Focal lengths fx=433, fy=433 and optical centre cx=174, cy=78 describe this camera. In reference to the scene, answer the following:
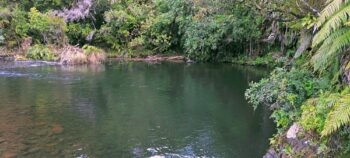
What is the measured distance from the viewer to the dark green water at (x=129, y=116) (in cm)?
1095

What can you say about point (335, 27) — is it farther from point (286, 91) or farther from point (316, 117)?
point (286, 91)

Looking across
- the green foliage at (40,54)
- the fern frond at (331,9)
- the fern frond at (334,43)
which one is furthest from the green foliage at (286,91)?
the green foliage at (40,54)

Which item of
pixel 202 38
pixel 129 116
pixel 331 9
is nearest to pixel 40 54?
pixel 202 38

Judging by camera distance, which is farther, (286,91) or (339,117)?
(286,91)

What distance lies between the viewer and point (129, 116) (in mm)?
14305

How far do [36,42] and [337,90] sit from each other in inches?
1174

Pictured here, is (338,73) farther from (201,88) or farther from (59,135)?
(201,88)

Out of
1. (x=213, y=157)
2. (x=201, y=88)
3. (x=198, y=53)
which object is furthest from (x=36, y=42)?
(x=213, y=157)

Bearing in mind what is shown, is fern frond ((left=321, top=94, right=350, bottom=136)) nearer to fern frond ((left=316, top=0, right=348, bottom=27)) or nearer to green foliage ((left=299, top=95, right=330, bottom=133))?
green foliage ((left=299, top=95, right=330, bottom=133))

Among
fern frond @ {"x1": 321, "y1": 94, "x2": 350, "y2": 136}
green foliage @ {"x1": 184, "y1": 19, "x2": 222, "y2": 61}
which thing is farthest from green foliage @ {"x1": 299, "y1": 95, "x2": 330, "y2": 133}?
green foliage @ {"x1": 184, "y1": 19, "x2": 222, "y2": 61}

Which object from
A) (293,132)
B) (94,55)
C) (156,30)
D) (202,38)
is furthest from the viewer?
(156,30)

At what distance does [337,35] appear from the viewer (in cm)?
810

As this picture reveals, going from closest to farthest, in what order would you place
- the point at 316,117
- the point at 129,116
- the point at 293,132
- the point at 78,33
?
1. the point at 316,117
2. the point at 293,132
3. the point at 129,116
4. the point at 78,33

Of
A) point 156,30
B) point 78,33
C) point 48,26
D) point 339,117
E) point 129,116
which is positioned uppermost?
point 48,26
